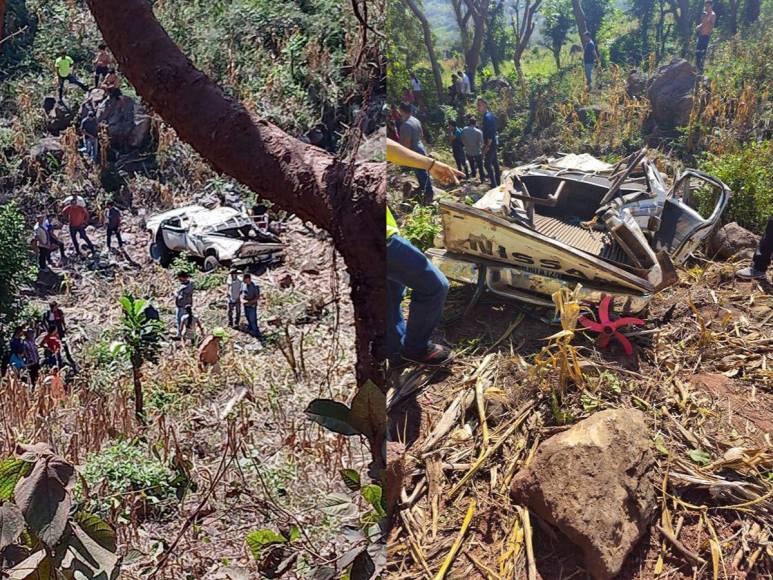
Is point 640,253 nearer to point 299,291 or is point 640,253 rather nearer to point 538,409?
point 538,409

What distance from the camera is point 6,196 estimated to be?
4.21 metres

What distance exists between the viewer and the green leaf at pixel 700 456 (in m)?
0.94

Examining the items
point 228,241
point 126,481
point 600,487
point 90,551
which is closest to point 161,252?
point 228,241

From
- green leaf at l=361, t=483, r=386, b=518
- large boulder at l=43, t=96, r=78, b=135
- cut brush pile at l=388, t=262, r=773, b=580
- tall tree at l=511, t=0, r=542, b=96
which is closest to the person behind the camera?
cut brush pile at l=388, t=262, r=773, b=580

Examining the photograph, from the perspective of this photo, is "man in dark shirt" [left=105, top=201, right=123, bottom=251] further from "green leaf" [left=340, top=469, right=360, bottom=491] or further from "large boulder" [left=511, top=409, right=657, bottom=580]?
"large boulder" [left=511, top=409, right=657, bottom=580]

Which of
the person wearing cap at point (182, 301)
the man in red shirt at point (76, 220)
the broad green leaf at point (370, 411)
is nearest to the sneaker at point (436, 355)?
the broad green leaf at point (370, 411)

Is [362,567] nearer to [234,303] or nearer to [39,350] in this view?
[234,303]

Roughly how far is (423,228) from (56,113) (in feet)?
12.0

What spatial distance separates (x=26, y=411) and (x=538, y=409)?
3.00 metres

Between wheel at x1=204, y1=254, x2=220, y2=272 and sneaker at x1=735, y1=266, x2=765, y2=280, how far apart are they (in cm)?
322

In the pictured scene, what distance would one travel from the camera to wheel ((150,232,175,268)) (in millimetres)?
4160

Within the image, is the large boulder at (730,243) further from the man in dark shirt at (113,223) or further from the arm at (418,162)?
the man in dark shirt at (113,223)

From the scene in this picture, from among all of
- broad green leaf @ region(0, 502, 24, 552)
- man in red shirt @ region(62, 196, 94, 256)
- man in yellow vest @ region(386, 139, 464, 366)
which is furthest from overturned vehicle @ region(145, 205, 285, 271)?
man in yellow vest @ region(386, 139, 464, 366)

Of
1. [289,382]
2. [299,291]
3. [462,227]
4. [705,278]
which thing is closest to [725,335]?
[705,278]
